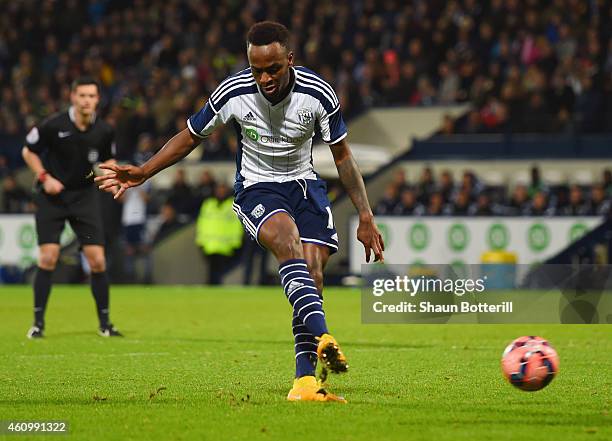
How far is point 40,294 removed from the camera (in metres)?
13.0

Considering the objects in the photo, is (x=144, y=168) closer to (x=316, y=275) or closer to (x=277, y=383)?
(x=316, y=275)

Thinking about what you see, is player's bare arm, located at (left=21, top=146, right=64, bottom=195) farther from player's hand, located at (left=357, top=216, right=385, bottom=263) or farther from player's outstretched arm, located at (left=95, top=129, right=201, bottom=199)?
player's hand, located at (left=357, top=216, right=385, bottom=263)

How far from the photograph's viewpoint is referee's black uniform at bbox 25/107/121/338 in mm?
12789

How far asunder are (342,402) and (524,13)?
19.9 m

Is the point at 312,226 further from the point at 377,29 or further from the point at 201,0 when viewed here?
the point at 201,0

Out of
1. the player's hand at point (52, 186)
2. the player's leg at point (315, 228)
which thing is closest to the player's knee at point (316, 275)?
the player's leg at point (315, 228)

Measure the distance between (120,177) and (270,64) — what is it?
113cm

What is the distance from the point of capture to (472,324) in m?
14.9

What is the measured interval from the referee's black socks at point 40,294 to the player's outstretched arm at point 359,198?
5834 millimetres

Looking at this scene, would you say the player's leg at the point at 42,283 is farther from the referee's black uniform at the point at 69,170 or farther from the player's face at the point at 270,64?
the player's face at the point at 270,64

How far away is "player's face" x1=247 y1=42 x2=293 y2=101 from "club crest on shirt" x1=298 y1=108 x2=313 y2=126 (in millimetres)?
237

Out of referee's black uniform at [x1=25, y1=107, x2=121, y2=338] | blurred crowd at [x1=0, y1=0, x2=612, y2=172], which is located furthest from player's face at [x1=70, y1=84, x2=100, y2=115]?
blurred crowd at [x1=0, y1=0, x2=612, y2=172]

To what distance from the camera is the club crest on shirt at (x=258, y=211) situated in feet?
25.4

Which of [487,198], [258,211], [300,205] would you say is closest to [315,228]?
[300,205]
